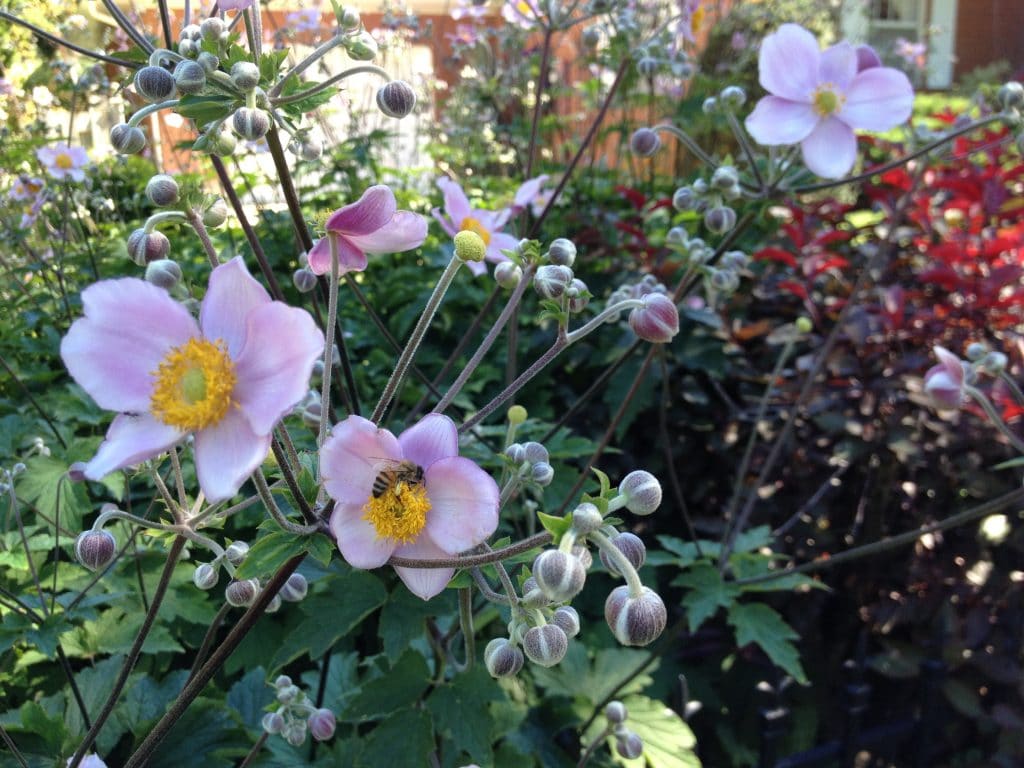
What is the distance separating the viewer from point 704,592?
2186 mm

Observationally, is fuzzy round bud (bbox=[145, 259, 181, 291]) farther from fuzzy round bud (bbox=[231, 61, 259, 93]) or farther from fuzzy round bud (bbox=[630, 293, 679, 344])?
fuzzy round bud (bbox=[630, 293, 679, 344])

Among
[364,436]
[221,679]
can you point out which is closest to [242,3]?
[364,436]

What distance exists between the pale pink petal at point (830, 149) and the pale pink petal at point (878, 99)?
0.05m

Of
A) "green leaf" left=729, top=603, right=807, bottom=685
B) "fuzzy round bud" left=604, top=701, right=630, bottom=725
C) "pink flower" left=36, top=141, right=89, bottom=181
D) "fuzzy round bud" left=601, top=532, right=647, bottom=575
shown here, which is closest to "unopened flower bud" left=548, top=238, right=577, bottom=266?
"fuzzy round bud" left=601, top=532, right=647, bottom=575

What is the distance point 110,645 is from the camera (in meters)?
1.82

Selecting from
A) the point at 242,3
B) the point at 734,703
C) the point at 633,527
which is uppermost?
the point at 242,3

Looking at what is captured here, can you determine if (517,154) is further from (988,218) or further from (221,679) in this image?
(221,679)

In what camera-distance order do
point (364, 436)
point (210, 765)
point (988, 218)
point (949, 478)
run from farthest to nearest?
point (988, 218)
point (949, 478)
point (210, 765)
point (364, 436)

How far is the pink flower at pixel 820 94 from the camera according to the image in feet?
6.15

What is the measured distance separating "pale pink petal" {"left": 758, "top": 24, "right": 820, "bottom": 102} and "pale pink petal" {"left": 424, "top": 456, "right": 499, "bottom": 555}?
1.43m

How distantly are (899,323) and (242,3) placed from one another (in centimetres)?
256

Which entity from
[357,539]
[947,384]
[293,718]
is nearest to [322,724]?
[293,718]

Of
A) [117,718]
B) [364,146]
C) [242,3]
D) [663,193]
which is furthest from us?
[663,193]

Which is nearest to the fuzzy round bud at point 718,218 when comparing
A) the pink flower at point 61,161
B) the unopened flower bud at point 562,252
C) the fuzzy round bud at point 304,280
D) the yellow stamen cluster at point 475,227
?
the yellow stamen cluster at point 475,227
